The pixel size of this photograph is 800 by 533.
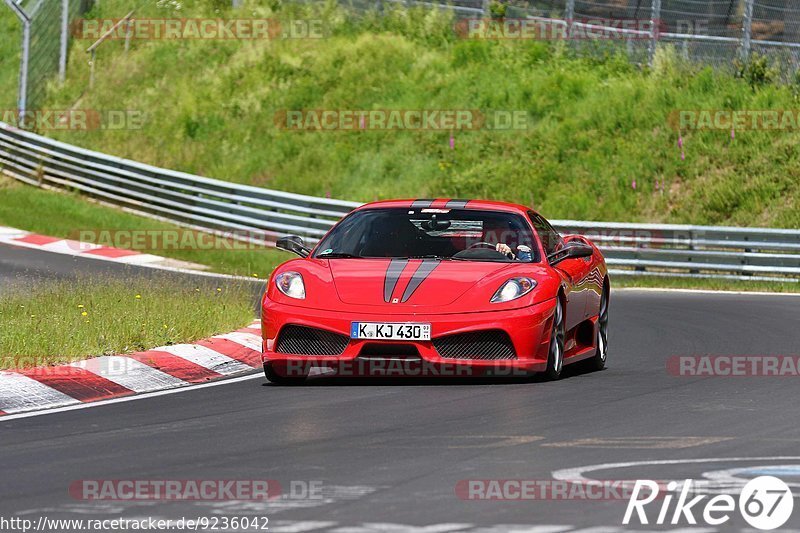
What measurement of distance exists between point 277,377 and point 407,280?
3.69 feet

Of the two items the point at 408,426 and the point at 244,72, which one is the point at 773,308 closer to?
the point at 408,426

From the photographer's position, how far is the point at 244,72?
3609 cm

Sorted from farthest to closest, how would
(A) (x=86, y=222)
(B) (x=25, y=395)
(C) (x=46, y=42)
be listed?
(C) (x=46, y=42) → (A) (x=86, y=222) → (B) (x=25, y=395)

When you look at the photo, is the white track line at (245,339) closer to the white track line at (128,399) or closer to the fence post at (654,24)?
the white track line at (128,399)

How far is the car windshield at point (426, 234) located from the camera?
447 inches

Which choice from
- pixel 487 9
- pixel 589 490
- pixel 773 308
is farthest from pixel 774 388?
pixel 487 9

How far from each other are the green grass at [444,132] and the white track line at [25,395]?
17.5 meters

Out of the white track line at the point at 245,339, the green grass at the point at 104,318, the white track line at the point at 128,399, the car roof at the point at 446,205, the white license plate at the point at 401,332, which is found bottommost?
the white track line at the point at 128,399

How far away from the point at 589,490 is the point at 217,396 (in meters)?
4.09

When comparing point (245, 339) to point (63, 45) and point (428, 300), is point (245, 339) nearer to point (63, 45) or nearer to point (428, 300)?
point (428, 300)

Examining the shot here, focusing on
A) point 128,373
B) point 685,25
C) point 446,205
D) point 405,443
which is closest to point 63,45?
point 685,25

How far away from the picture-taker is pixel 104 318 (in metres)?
12.5

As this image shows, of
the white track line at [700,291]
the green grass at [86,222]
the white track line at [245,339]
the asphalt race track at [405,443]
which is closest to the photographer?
the asphalt race track at [405,443]

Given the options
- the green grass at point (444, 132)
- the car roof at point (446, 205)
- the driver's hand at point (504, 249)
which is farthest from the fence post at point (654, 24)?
the driver's hand at point (504, 249)
